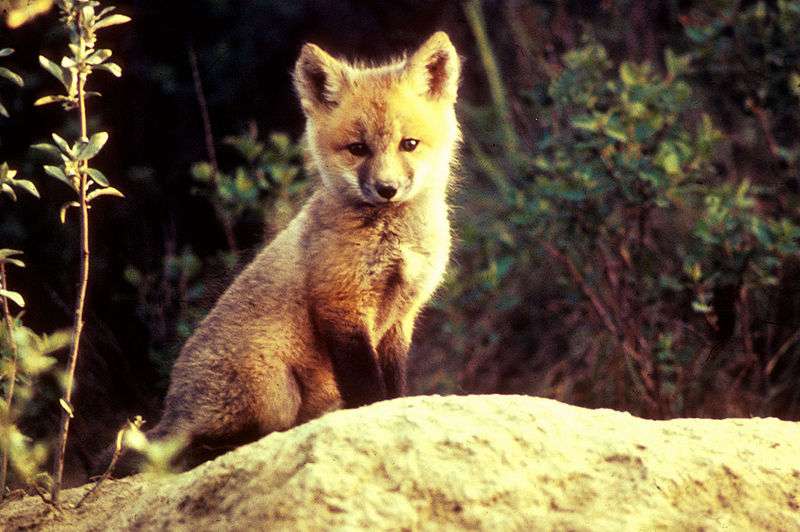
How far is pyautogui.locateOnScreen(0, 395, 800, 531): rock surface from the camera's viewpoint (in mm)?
2830

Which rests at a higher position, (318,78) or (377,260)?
(318,78)

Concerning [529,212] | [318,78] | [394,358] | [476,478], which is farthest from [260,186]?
[476,478]

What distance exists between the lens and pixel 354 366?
13.4 ft

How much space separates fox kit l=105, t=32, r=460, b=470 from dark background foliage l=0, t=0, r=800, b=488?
1.29 m

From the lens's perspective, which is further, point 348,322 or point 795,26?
point 795,26

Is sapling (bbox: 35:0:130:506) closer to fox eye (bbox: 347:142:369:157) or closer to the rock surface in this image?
the rock surface

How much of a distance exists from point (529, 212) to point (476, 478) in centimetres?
361

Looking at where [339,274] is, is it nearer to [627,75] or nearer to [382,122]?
[382,122]

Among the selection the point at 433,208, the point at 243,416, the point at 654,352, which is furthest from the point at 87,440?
the point at 654,352

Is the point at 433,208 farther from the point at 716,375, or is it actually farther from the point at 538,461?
the point at 716,375

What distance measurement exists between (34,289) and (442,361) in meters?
2.88

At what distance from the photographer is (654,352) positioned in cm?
613

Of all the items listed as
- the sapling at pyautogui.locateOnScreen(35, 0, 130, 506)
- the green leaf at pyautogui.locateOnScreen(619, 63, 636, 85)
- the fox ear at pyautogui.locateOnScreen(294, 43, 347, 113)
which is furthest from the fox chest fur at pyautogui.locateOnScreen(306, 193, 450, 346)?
the green leaf at pyautogui.locateOnScreen(619, 63, 636, 85)

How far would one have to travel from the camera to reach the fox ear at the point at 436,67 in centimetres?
455
